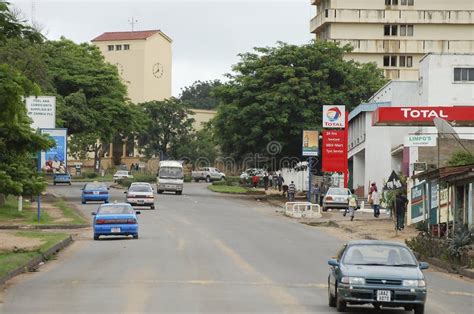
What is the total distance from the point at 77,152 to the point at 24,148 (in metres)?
86.4

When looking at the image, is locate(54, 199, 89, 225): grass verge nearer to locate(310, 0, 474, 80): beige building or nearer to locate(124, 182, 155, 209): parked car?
locate(124, 182, 155, 209): parked car

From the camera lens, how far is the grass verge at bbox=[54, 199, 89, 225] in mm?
46575

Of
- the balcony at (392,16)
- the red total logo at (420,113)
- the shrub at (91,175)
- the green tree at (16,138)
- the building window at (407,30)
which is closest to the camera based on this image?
the green tree at (16,138)

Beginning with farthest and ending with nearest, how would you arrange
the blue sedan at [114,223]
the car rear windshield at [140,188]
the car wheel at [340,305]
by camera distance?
the car rear windshield at [140,188] → the blue sedan at [114,223] → the car wheel at [340,305]

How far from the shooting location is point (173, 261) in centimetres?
2711

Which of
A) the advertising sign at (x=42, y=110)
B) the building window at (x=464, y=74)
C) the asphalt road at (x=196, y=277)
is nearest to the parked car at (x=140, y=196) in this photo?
the advertising sign at (x=42, y=110)

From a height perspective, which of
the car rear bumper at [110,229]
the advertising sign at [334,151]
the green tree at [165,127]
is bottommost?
the car rear bumper at [110,229]

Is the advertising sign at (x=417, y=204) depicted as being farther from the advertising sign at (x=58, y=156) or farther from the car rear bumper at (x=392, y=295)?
the car rear bumper at (x=392, y=295)

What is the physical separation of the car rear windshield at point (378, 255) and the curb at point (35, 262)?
27.4 feet

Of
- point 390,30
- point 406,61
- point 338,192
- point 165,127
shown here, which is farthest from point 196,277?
point 165,127

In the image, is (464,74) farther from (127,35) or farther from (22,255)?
(127,35)

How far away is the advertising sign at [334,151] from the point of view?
6256 centimetres

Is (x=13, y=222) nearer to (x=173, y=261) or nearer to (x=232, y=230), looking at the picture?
(x=232, y=230)

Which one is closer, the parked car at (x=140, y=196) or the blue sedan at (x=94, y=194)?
the parked car at (x=140, y=196)
